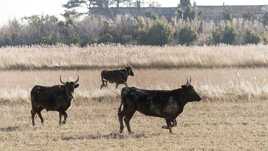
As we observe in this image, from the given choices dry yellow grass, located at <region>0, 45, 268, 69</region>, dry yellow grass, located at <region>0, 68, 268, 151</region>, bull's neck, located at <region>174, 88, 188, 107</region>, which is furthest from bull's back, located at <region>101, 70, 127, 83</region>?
bull's neck, located at <region>174, 88, 188, 107</region>

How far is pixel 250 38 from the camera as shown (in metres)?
55.2

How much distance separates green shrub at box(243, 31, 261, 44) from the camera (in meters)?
54.4

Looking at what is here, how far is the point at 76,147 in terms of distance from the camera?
13.6 metres

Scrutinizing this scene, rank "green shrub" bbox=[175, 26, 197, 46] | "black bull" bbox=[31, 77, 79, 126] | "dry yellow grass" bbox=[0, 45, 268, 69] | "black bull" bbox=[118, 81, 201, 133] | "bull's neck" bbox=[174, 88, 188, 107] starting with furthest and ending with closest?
"green shrub" bbox=[175, 26, 197, 46] → "dry yellow grass" bbox=[0, 45, 268, 69] → "black bull" bbox=[31, 77, 79, 126] → "bull's neck" bbox=[174, 88, 188, 107] → "black bull" bbox=[118, 81, 201, 133]

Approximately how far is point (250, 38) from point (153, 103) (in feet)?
133

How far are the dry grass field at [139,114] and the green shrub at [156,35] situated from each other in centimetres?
1221

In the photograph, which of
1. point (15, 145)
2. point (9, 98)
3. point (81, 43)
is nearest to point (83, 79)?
point (9, 98)

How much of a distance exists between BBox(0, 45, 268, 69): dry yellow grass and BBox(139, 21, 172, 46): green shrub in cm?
1210

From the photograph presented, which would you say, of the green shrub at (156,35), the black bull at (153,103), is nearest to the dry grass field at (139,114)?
the black bull at (153,103)

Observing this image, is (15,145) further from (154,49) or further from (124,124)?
(154,49)

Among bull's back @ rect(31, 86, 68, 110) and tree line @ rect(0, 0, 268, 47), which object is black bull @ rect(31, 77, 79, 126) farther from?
tree line @ rect(0, 0, 268, 47)

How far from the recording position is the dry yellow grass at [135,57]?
38.9 meters

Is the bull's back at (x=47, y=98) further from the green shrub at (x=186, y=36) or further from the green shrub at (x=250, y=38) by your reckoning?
the green shrub at (x=186, y=36)

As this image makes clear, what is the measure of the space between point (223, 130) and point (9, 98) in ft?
32.2
